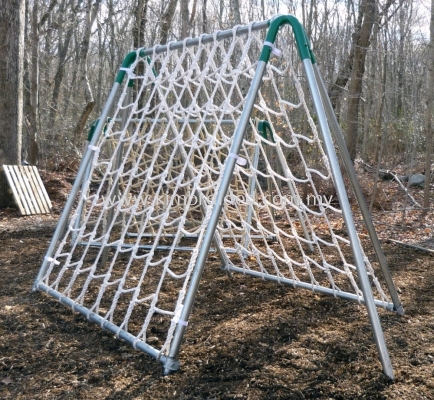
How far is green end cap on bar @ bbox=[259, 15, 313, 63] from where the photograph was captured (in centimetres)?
229

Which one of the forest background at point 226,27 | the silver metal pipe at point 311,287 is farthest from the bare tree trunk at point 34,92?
the silver metal pipe at point 311,287

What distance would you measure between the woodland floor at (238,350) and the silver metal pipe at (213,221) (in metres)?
0.17

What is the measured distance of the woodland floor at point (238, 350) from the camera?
6.85 ft

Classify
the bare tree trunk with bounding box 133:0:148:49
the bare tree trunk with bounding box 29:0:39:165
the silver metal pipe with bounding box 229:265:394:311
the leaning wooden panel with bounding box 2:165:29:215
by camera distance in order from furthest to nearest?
the bare tree trunk with bounding box 133:0:148:49 < the bare tree trunk with bounding box 29:0:39:165 < the leaning wooden panel with bounding box 2:165:29:215 < the silver metal pipe with bounding box 229:265:394:311

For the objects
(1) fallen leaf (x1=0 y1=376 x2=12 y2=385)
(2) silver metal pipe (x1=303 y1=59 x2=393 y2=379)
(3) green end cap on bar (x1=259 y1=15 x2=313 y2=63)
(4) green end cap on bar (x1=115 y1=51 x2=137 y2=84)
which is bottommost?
(1) fallen leaf (x1=0 y1=376 x2=12 y2=385)

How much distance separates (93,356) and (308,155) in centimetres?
740

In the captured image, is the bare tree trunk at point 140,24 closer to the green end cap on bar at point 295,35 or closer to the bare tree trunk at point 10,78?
the bare tree trunk at point 10,78

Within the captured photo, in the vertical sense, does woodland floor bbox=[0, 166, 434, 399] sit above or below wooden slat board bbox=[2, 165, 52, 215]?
above

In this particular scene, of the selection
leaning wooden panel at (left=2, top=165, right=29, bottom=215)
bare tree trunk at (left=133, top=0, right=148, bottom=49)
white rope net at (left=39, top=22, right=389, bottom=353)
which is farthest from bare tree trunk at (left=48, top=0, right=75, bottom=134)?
white rope net at (left=39, top=22, right=389, bottom=353)

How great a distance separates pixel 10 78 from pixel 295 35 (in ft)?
19.3

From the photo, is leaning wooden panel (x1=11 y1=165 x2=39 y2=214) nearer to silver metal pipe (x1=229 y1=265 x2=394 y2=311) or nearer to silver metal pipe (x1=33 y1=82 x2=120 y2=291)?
silver metal pipe (x1=33 y1=82 x2=120 y2=291)

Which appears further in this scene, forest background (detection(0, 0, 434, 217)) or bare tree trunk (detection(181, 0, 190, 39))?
bare tree trunk (detection(181, 0, 190, 39))

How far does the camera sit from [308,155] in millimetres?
9312

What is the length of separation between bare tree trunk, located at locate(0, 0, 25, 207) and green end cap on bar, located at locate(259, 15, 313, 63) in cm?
570
